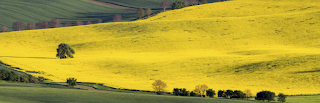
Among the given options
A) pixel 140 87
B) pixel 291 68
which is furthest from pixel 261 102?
pixel 291 68

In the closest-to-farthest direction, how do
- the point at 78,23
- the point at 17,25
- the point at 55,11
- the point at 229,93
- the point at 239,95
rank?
the point at 239,95
the point at 229,93
the point at 17,25
the point at 78,23
the point at 55,11

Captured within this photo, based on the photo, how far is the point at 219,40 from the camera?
5978 cm

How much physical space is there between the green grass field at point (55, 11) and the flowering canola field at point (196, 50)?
33994mm

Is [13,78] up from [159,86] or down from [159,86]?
up

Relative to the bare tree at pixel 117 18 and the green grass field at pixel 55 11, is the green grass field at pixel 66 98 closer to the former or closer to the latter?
the green grass field at pixel 55 11

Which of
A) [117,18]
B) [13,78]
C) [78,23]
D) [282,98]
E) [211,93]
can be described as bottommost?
[282,98]

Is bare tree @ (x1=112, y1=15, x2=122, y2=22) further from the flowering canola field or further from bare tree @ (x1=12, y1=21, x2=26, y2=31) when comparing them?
the flowering canola field

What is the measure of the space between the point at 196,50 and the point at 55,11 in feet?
248

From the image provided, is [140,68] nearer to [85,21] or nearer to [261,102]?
[261,102]

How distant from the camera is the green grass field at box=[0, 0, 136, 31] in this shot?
10862 cm

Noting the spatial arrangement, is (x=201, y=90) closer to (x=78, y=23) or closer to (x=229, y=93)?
(x=229, y=93)

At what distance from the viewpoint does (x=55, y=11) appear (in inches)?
4764

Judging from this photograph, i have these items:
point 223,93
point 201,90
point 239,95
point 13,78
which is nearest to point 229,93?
point 223,93

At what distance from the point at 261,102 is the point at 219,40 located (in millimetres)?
33239
